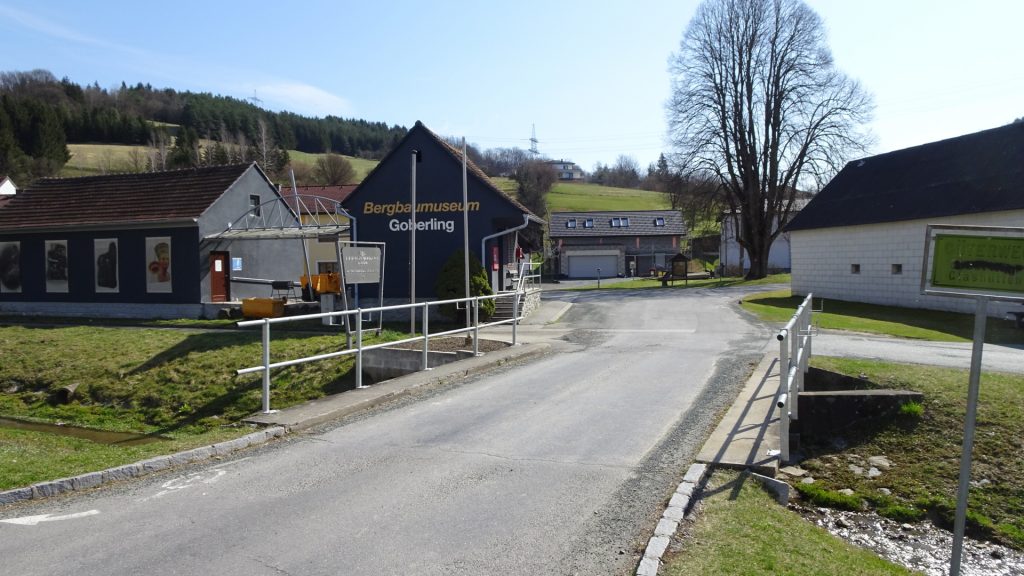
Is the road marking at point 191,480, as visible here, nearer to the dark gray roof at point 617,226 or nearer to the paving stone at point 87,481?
the paving stone at point 87,481

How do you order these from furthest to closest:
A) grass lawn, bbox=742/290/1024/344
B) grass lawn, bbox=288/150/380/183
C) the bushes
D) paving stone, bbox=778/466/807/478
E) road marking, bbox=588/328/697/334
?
1. grass lawn, bbox=288/150/380/183
2. the bushes
3. road marking, bbox=588/328/697/334
4. grass lawn, bbox=742/290/1024/344
5. paving stone, bbox=778/466/807/478

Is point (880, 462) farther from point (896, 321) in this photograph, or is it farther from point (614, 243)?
point (614, 243)

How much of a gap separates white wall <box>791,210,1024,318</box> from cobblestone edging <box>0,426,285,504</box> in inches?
899

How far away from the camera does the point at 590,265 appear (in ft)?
227

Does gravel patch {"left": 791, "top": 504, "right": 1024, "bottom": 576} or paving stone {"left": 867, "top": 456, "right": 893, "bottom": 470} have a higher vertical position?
paving stone {"left": 867, "top": 456, "right": 893, "bottom": 470}

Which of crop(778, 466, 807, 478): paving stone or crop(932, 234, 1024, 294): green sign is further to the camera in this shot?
crop(778, 466, 807, 478): paving stone

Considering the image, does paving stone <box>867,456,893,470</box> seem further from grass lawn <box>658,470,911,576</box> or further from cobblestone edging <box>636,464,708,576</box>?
cobblestone edging <box>636,464,708,576</box>

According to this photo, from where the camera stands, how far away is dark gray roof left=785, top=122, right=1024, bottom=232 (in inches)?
975

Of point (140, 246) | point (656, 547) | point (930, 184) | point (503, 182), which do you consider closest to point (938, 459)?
point (656, 547)

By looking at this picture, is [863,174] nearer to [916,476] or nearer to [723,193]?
[723,193]

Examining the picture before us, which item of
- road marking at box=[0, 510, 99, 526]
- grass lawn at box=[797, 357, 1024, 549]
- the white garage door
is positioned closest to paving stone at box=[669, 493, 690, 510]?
grass lawn at box=[797, 357, 1024, 549]

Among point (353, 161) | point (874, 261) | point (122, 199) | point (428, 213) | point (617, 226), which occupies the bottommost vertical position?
point (874, 261)

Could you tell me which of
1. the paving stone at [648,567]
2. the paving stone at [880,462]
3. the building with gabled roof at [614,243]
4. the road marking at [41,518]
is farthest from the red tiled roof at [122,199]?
the building with gabled roof at [614,243]

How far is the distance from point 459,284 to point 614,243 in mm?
48260
